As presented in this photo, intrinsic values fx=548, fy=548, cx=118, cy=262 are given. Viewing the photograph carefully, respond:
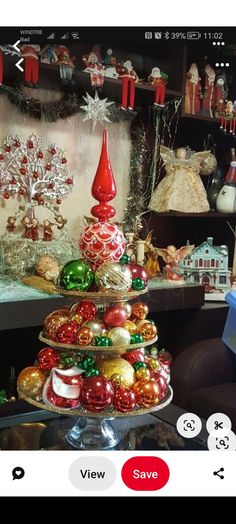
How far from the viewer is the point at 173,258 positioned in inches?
38.3

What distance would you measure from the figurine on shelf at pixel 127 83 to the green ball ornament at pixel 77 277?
13.5 inches

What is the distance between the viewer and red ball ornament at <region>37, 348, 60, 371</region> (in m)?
0.64

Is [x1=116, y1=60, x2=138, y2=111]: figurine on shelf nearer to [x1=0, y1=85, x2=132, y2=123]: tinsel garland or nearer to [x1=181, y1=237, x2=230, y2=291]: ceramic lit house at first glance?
[x1=0, y1=85, x2=132, y2=123]: tinsel garland

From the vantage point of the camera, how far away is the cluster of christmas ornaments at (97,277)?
614 mm

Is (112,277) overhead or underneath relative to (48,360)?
overhead

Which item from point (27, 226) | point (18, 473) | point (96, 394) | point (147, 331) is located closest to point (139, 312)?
point (147, 331)

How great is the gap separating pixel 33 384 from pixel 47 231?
38cm

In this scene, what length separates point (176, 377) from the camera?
91 centimetres

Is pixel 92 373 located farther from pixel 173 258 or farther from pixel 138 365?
pixel 173 258

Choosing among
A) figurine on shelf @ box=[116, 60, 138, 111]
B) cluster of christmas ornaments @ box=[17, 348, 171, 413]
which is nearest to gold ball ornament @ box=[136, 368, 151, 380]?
cluster of christmas ornaments @ box=[17, 348, 171, 413]

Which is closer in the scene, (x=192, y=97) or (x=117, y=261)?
(x=117, y=261)

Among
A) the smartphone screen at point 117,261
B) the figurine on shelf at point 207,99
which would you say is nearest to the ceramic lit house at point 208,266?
the smartphone screen at point 117,261

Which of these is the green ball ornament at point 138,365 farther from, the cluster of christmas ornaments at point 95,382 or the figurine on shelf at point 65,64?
the figurine on shelf at point 65,64
